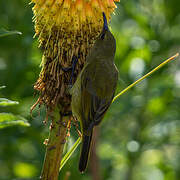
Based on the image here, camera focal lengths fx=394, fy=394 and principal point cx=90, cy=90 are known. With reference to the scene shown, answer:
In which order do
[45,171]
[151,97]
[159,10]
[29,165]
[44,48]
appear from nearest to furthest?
[45,171], [44,48], [29,165], [151,97], [159,10]

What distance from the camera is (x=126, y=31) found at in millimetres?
6707

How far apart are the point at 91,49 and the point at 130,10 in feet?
8.18

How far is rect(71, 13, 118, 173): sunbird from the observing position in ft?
11.6

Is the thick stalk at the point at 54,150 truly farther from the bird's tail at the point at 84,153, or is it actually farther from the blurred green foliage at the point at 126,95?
the blurred green foliage at the point at 126,95

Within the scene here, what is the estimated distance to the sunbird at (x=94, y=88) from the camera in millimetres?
3551

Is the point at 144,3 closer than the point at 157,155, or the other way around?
the point at 144,3

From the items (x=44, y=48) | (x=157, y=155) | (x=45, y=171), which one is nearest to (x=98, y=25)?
(x=44, y=48)

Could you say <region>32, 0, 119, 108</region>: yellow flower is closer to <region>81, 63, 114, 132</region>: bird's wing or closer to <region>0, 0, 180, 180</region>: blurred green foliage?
<region>81, 63, 114, 132</region>: bird's wing

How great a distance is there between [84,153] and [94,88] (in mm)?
778

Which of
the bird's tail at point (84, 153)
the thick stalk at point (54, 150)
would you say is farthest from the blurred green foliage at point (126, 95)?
the thick stalk at point (54, 150)

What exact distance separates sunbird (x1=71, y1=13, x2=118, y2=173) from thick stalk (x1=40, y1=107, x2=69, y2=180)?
0.24m

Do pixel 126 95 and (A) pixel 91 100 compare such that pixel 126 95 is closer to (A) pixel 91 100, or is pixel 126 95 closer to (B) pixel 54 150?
(A) pixel 91 100

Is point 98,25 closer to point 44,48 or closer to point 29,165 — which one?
point 44,48

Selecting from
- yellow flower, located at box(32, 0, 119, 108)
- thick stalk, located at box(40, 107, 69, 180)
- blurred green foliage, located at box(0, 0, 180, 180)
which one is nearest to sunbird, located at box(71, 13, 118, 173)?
yellow flower, located at box(32, 0, 119, 108)
